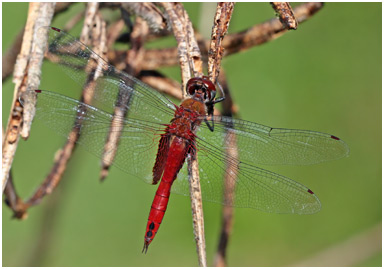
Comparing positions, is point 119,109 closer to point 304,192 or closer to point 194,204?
point 194,204

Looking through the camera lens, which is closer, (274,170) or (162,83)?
(162,83)

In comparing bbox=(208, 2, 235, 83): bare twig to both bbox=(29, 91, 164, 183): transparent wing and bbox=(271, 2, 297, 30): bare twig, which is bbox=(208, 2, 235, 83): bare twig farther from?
bbox=(29, 91, 164, 183): transparent wing

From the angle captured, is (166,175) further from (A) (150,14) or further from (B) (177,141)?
(A) (150,14)

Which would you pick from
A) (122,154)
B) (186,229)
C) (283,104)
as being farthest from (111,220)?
(283,104)

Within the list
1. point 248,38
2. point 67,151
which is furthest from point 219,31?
point 67,151

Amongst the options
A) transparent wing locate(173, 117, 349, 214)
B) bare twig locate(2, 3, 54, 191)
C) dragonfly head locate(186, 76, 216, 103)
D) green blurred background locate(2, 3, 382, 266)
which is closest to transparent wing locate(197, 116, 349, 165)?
transparent wing locate(173, 117, 349, 214)

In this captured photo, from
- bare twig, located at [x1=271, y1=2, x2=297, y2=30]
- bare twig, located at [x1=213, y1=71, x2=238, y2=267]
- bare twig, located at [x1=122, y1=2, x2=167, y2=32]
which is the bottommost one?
bare twig, located at [x1=213, y1=71, x2=238, y2=267]
